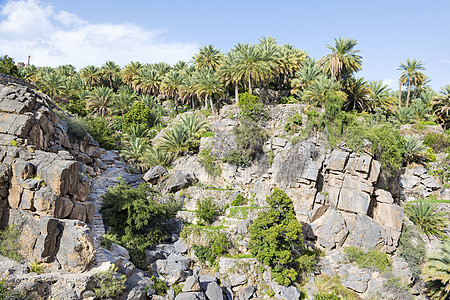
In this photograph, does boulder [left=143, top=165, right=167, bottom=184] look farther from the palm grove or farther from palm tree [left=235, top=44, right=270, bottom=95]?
palm tree [left=235, top=44, right=270, bottom=95]

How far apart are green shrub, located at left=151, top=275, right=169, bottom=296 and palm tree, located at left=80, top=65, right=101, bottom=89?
36.0 metres

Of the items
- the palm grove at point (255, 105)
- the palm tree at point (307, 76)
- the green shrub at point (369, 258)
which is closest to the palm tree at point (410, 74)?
the palm grove at point (255, 105)

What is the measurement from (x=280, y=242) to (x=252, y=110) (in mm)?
A: 13277

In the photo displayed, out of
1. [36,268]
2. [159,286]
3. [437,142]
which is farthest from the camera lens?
[437,142]

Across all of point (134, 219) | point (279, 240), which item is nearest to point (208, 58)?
point (134, 219)

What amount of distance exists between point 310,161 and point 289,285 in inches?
356

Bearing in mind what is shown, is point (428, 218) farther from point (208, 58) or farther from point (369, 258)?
point (208, 58)

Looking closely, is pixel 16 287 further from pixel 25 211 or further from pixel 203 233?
pixel 203 233

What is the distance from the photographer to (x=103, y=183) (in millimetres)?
23266

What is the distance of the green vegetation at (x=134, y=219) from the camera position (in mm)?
17422

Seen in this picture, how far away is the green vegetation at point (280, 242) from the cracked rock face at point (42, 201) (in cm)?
967

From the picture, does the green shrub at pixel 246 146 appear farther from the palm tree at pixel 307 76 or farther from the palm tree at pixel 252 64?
the palm tree at pixel 307 76

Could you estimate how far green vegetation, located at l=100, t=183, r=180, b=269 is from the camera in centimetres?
1742

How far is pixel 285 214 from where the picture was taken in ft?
58.9
